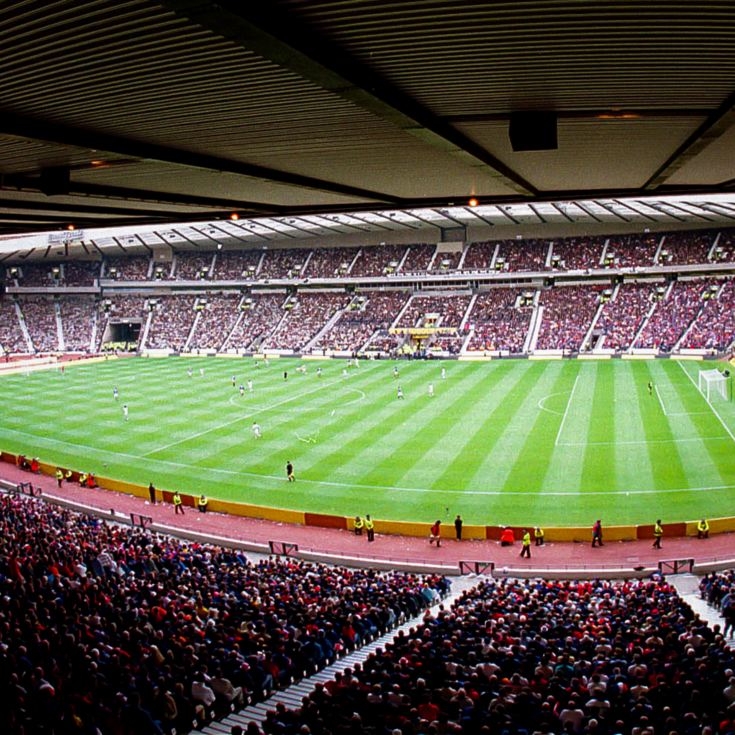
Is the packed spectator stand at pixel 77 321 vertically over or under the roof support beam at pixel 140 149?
over

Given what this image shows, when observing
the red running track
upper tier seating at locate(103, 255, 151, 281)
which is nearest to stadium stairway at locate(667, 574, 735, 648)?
the red running track

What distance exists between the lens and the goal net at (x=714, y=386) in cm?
4184

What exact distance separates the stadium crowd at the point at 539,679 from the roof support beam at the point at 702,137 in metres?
7.07

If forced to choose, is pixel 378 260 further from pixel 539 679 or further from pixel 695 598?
pixel 539 679

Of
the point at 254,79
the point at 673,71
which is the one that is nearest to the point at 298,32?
the point at 254,79

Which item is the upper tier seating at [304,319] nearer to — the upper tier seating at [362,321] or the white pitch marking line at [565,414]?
the upper tier seating at [362,321]

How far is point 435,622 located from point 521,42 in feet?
37.6

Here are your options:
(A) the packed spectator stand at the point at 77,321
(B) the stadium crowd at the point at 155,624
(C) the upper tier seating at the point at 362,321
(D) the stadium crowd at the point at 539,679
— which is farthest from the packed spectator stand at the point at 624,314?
(A) the packed spectator stand at the point at 77,321

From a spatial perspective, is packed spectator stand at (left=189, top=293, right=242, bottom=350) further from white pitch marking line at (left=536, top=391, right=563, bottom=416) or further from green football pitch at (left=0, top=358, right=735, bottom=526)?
white pitch marking line at (left=536, top=391, right=563, bottom=416)

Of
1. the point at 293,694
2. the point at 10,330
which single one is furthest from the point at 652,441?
the point at 10,330

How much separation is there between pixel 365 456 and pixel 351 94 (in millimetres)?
26559

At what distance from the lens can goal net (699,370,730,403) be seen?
41844mm

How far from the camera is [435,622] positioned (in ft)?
48.1

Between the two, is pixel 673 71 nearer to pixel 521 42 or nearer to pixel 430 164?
→ pixel 521 42
